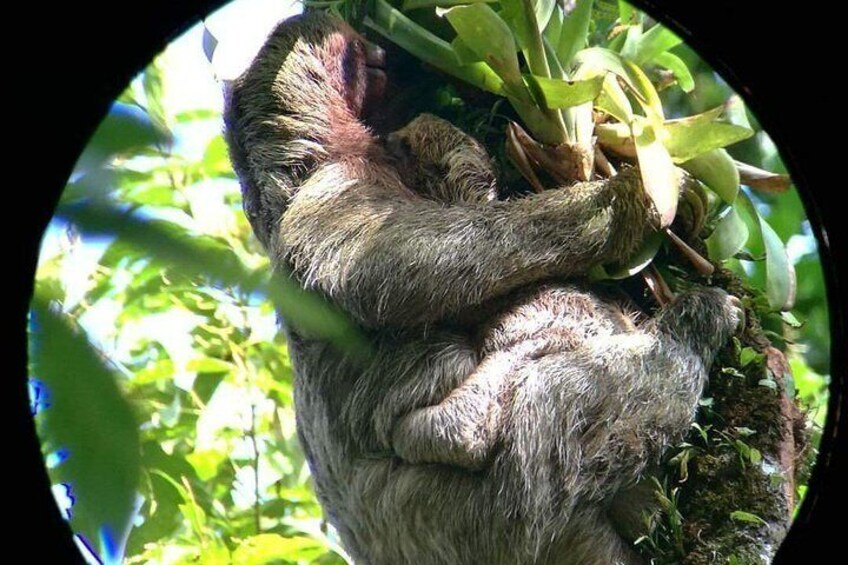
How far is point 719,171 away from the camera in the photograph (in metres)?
4.13

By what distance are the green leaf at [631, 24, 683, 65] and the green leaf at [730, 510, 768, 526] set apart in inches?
89.8

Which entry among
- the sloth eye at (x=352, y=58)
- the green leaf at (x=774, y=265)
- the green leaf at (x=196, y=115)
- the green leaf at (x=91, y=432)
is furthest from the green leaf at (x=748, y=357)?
the green leaf at (x=91, y=432)

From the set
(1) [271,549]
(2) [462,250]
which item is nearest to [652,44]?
(2) [462,250]

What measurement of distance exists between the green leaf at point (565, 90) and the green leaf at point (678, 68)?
80 centimetres

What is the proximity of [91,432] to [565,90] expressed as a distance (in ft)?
10.7

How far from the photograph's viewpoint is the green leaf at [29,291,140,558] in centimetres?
106

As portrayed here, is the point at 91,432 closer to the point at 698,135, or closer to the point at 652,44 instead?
the point at 698,135

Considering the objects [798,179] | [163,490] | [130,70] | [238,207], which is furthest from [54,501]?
[238,207]

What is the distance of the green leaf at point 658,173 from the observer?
12.6 ft

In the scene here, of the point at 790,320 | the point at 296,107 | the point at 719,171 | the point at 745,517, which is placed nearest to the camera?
the point at 745,517

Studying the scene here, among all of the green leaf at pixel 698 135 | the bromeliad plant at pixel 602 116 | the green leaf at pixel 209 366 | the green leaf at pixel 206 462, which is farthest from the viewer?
the green leaf at pixel 206 462

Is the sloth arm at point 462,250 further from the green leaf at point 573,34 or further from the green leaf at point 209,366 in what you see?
the green leaf at point 209,366

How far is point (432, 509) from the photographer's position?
388cm

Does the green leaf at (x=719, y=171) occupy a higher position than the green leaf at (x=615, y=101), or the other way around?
the green leaf at (x=615, y=101)
